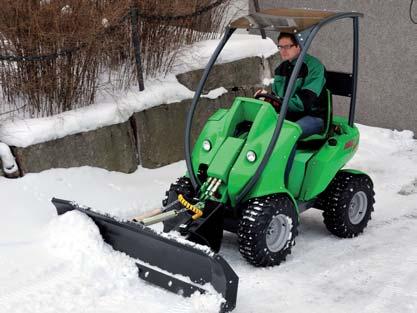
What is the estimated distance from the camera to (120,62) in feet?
21.8

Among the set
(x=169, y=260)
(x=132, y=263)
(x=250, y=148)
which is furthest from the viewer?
(x=250, y=148)

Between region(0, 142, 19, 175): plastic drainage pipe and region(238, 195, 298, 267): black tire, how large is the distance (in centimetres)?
210

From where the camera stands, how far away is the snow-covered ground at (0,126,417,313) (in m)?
4.14

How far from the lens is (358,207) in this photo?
5.41 m

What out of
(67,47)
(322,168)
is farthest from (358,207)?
(67,47)

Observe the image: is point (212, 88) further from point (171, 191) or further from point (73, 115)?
point (171, 191)

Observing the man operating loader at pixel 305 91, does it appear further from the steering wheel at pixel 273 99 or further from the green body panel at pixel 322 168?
the green body panel at pixel 322 168

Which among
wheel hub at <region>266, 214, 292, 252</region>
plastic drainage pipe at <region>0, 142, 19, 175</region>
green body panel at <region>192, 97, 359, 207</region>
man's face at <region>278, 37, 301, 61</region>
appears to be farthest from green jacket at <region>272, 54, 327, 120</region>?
plastic drainage pipe at <region>0, 142, 19, 175</region>

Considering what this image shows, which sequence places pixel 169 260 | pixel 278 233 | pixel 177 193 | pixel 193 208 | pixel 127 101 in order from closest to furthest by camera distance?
1. pixel 169 260
2. pixel 193 208
3. pixel 278 233
4. pixel 177 193
5. pixel 127 101

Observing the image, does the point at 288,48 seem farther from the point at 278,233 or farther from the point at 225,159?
the point at 278,233

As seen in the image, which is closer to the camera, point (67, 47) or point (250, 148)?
point (250, 148)

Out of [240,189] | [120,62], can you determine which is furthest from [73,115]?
[240,189]

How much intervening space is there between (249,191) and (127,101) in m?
2.18

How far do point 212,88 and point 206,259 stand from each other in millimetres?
3490
